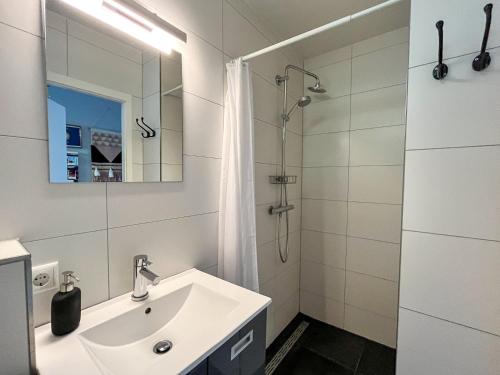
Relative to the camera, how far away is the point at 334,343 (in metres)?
1.89

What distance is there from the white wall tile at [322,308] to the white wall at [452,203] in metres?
1.19

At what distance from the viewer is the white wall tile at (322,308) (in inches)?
81.7

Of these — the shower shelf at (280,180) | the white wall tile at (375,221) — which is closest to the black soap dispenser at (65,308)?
the shower shelf at (280,180)

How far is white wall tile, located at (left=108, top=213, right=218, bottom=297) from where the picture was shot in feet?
2.99

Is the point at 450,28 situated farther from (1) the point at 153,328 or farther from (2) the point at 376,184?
(1) the point at 153,328

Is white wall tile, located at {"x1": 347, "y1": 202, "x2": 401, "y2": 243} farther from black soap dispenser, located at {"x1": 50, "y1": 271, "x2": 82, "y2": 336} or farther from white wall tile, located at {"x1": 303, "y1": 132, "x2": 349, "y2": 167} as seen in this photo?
black soap dispenser, located at {"x1": 50, "y1": 271, "x2": 82, "y2": 336}

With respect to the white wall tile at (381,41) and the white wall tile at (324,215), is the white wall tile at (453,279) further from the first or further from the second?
the white wall tile at (381,41)

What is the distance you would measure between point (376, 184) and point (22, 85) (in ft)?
6.91

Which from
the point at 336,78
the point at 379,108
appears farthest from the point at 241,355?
the point at 336,78

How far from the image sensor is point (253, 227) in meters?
1.35

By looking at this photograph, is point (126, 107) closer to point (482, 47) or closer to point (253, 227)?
point (253, 227)

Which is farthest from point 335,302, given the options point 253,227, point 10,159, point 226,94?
point 10,159

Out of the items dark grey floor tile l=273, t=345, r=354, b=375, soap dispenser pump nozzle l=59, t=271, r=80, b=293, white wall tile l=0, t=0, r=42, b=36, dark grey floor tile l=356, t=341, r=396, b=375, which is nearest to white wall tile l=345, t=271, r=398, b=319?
dark grey floor tile l=356, t=341, r=396, b=375

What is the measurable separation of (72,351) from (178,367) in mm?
313
